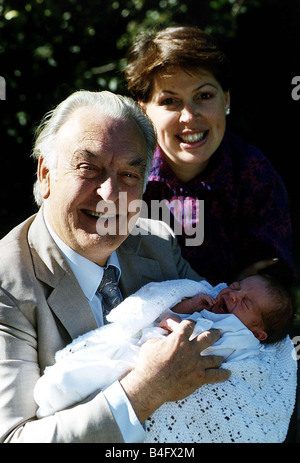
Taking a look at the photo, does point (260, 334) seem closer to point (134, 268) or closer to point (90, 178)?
point (134, 268)

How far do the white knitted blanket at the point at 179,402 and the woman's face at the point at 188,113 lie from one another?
1012mm

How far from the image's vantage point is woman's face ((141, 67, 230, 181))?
290cm

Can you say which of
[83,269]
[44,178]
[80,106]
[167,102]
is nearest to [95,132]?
[80,106]

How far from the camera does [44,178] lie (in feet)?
7.49

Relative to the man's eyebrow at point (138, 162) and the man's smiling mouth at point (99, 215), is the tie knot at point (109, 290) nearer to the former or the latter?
the man's smiling mouth at point (99, 215)

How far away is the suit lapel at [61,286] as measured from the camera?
2.12 metres

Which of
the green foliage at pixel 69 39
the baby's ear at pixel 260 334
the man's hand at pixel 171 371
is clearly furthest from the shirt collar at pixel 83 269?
the green foliage at pixel 69 39

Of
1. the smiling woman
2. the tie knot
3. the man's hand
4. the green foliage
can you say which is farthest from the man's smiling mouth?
the green foliage

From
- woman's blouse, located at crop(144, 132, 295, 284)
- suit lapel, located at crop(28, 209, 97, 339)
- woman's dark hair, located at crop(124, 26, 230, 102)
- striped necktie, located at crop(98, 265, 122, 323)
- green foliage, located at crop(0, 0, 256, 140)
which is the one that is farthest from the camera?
green foliage, located at crop(0, 0, 256, 140)

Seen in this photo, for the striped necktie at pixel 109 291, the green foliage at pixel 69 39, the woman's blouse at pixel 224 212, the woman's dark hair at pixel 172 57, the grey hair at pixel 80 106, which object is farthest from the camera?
the green foliage at pixel 69 39

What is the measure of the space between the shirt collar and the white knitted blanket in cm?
17

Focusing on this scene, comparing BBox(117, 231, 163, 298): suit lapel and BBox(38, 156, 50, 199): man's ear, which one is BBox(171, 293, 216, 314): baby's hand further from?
BBox(38, 156, 50, 199): man's ear

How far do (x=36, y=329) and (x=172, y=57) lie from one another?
161cm

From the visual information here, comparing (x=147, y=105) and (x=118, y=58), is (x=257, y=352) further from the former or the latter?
(x=118, y=58)
